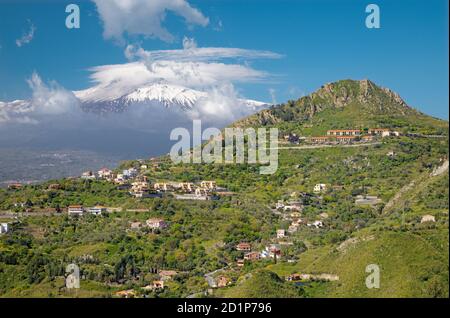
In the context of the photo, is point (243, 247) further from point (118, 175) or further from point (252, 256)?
point (118, 175)

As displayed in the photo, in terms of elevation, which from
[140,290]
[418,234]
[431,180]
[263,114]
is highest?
[263,114]

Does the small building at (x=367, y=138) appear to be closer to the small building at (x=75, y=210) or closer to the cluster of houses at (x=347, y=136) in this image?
the cluster of houses at (x=347, y=136)

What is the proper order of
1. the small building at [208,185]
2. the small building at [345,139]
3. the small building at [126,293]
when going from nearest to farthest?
the small building at [126,293] < the small building at [208,185] < the small building at [345,139]

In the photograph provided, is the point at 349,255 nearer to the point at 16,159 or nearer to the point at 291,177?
the point at 291,177

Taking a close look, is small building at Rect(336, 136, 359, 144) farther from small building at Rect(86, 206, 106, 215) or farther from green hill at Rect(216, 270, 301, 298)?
green hill at Rect(216, 270, 301, 298)

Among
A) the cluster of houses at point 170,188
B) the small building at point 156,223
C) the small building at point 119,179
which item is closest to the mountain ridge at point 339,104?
the small building at point 119,179

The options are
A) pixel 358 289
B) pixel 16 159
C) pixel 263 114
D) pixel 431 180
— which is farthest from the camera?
pixel 16 159

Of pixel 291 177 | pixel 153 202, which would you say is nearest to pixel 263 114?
pixel 291 177
